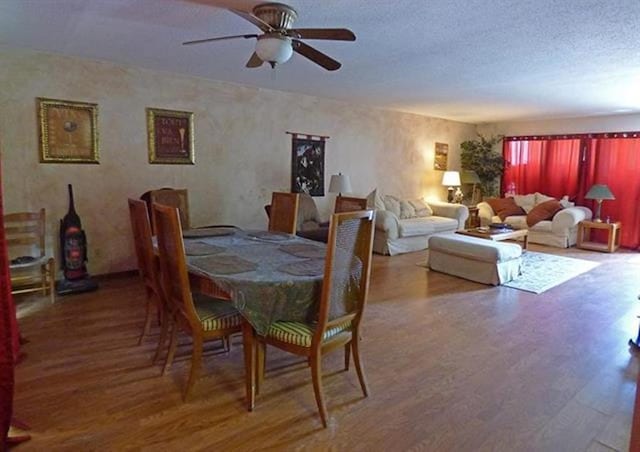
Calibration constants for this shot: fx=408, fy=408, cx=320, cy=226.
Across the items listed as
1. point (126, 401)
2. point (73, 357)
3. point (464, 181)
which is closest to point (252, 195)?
point (73, 357)

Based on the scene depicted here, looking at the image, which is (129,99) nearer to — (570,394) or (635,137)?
(570,394)

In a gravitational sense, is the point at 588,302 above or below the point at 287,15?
below

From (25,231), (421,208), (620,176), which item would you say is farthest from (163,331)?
(620,176)

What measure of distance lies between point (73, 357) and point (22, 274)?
5.65 feet

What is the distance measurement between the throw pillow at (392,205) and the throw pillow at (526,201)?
277 centimetres

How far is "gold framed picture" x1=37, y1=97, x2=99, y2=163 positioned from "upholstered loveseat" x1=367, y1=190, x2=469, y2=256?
3417mm

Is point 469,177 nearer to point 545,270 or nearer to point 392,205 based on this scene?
point 392,205

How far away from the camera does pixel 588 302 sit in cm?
408

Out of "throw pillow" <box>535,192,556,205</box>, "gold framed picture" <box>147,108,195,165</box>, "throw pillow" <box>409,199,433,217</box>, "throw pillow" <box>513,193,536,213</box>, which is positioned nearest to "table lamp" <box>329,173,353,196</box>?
"throw pillow" <box>409,199,433,217</box>

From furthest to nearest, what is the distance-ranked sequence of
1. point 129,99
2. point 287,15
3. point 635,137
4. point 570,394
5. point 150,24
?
point 635,137
point 129,99
point 150,24
point 287,15
point 570,394

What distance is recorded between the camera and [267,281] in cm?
204

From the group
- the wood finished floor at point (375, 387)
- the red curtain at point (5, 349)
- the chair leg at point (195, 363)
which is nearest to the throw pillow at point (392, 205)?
the wood finished floor at point (375, 387)

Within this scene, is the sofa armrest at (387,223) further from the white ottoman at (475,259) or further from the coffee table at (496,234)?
the coffee table at (496,234)

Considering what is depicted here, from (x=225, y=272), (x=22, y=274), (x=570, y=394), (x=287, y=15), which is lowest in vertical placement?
(x=570, y=394)
